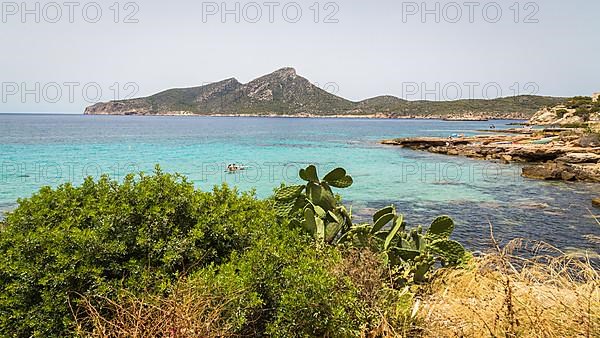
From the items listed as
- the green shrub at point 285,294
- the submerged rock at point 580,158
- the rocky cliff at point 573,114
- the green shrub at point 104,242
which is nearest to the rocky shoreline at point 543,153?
the submerged rock at point 580,158

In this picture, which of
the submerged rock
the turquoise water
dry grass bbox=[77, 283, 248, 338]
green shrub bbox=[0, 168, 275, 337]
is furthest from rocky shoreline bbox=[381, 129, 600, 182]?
dry grass bbox=[77, 283, 248, 338]

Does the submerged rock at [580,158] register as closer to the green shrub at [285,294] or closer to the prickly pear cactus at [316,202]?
the prickly pear cactus at [316,202]

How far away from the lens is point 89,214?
3.59 metres

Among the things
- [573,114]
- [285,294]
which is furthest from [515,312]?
[573,114]

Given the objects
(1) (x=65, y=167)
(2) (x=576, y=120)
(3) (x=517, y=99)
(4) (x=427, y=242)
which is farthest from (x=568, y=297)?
(3) (x=517, y=99)

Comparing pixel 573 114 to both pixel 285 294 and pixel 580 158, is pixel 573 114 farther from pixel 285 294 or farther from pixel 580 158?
pixel 285 294

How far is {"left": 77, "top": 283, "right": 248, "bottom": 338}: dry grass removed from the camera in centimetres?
294

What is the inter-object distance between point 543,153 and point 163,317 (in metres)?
34.9

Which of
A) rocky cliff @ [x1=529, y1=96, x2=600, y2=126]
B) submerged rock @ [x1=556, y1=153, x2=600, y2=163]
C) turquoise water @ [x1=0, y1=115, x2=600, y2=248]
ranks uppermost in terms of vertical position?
rocky cliff @ [x1=529, y1=96, x2=600, y2=126]

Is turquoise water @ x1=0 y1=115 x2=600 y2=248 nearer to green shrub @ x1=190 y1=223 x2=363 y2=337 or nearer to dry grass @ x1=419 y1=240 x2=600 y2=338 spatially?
dry grass @ x1=419 y1=240 x2=600 y2=338

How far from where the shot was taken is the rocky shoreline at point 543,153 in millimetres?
24078

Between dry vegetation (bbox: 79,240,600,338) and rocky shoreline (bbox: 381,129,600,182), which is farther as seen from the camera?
rocky shoreline (bbox: 381,129,600,182)

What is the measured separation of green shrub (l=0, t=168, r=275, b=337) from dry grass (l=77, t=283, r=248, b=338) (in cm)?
12

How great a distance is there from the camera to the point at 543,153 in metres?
32.0
